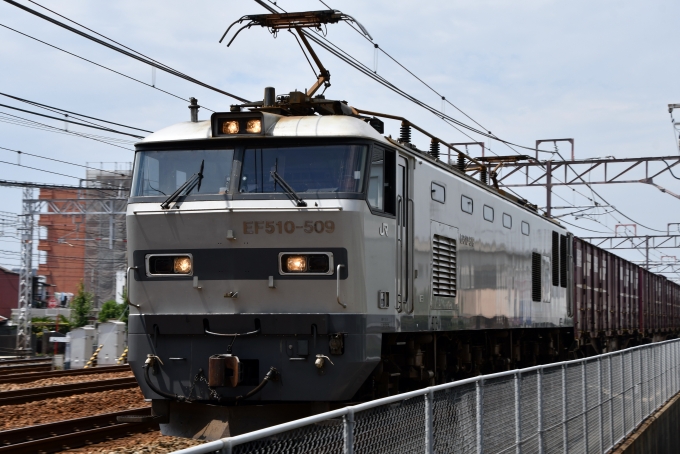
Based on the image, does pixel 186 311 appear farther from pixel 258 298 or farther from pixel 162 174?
pixel 162 174

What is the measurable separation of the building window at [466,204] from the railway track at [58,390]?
7874mm

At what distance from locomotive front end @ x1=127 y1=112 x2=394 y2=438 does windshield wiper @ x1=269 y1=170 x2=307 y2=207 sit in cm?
1

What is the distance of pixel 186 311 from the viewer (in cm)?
957

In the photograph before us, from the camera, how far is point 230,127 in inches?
381

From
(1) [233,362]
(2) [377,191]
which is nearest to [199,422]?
(1) [233,362]

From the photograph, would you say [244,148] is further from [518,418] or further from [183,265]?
[518,418]

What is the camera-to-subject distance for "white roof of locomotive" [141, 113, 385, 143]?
9.52 metres

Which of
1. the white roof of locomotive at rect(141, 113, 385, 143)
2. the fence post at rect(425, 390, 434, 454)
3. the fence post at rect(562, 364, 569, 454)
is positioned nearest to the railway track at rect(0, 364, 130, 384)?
the white roof of locomotive at rect(141, 113, 385, 143)

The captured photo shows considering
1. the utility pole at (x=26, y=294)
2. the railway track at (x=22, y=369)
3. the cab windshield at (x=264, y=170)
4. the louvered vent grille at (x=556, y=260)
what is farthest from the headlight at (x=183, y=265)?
the utility pole at (x=26, y=294)

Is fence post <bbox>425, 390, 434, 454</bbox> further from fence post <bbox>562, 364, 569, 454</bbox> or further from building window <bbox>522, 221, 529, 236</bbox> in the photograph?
building window <bbox>522, 221, 529, 236</bbox>

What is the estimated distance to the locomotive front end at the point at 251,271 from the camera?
9.19 metres

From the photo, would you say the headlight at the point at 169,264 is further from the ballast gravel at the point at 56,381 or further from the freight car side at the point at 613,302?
the freight car side at the point at 613,302

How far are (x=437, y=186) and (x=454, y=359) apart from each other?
9.07 ft

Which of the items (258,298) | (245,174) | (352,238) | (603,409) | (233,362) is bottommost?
(603,409)
